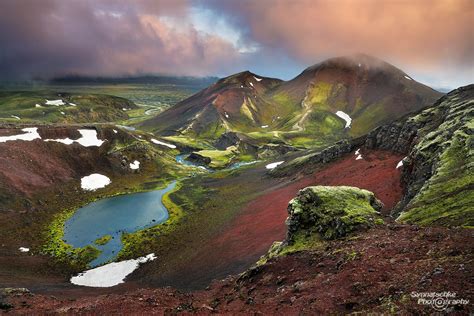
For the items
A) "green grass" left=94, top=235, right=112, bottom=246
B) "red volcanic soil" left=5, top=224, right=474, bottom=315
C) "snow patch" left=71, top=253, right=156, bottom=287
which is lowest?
"red volcanic soil" left=5, top=224, right=474, bottom=315

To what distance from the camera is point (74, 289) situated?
55.7m

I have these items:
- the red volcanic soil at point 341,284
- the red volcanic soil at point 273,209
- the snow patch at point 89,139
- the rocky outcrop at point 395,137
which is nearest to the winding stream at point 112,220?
the red volcanic soil at point 273,209

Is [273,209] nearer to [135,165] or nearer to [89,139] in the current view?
[135,165]

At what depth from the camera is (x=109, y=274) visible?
65.0m

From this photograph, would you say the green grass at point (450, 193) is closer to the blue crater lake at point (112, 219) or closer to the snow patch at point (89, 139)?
the blue crater lake at point (112, 219)

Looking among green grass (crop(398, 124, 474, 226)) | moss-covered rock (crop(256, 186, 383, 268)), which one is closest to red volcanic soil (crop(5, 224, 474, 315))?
moss-covered rock (crop(256, 186, 383, 268))

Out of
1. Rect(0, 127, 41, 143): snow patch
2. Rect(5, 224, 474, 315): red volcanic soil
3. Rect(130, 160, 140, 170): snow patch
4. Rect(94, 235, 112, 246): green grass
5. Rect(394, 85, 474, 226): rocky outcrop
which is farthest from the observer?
Rect(130, 160, 140, 170): snow patch

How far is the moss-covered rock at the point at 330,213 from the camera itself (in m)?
37.8

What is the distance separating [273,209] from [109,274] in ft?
141

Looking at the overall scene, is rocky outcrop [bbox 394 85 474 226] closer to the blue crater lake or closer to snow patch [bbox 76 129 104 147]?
the blue crater lake

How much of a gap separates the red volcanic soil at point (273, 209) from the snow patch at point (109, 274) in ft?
39.7

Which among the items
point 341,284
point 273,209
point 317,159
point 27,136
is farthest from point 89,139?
point 341,284

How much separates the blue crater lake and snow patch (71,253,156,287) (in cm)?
452

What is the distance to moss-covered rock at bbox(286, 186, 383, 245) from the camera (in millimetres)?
37781
